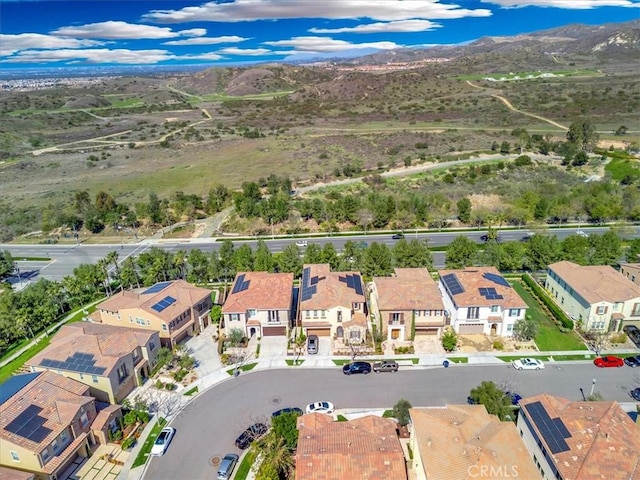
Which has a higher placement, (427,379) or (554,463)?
(554,463)

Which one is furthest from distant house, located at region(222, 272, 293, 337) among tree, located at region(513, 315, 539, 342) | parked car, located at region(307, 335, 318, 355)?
tree, located at region(513, 315, 539, 342)

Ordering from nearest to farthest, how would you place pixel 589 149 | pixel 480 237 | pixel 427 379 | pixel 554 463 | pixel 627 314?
pixel 554 463
pixel 427 379
pixel 627 314
pixel 480 237
pixel 589 149

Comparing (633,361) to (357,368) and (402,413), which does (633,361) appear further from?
(357,368)

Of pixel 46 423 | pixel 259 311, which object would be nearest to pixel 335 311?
pixel 259 311

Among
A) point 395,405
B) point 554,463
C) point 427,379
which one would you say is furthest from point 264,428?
point 554,463

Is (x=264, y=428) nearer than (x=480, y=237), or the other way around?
Answer: (x=264, y=428)

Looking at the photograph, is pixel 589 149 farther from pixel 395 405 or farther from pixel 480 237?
pixel 395 405

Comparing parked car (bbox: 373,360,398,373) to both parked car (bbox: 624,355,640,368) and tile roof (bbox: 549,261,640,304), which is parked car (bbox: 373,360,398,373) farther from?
parked car (bbox: 624,355,640,368)

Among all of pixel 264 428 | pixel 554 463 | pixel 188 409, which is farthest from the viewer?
pixel 188 409
